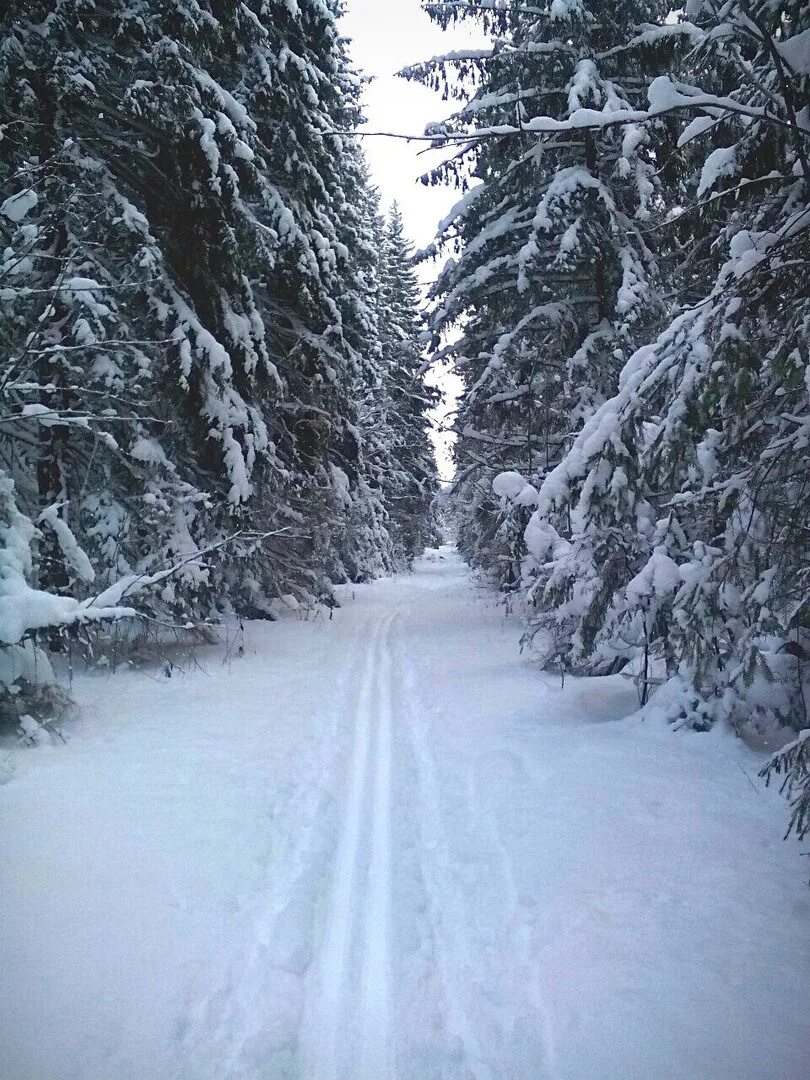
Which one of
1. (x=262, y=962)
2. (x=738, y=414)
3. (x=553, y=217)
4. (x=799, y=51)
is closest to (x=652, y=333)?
(x=553, y=217)

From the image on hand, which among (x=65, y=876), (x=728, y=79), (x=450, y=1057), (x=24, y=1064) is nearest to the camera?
(x=24, y=1064)

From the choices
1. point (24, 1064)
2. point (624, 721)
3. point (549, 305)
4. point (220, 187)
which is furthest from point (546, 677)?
point (220, 187)

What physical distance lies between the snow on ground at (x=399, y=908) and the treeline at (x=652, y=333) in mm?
914

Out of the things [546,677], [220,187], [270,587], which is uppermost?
[220,187]

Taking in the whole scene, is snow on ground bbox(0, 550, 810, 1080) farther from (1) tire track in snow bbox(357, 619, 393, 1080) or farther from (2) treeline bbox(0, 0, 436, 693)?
(2) treeline bbox(0, 0, 436, 693)

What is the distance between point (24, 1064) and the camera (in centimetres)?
250

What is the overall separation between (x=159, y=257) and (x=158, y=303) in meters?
0.67

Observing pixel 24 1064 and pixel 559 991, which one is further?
pixel 559 991

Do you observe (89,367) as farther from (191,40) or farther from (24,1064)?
(24,1064)

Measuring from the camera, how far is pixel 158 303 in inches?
362

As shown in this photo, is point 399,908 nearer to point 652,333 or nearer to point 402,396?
point 652,333

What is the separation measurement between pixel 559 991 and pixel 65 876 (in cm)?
309

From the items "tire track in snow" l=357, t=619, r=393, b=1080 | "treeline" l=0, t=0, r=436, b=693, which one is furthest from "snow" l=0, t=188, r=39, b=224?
"tire track in snow" l=357, t=619, r=393, b=1080

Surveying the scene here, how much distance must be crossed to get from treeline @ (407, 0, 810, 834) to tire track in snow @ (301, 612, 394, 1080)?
2617 mm
